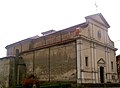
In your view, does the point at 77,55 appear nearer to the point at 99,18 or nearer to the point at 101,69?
the point at 101,69

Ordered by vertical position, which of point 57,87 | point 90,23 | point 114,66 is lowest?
point 57,87

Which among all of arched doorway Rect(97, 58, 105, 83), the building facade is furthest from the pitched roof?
arched doorway Rect(97, 58, 105, 83)

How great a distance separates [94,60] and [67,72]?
418 cm


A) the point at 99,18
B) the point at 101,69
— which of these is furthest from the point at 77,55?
the point at 99,18

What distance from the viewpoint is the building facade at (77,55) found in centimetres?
2875

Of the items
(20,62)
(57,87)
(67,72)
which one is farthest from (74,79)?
(20,62)

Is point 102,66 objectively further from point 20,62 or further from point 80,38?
point 20,62

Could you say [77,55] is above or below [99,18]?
below

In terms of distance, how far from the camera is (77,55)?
2833cm

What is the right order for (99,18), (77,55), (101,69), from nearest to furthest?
1. (77,55)
2. (101,69)
3. (99,18)

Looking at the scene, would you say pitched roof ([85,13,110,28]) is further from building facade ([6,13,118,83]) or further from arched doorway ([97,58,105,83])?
arched doorway ([97,58,105,83])

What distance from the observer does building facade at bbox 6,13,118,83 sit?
2875 cm

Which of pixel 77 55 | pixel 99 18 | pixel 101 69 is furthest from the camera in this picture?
pixel 99 18

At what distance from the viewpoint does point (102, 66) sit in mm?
32250
